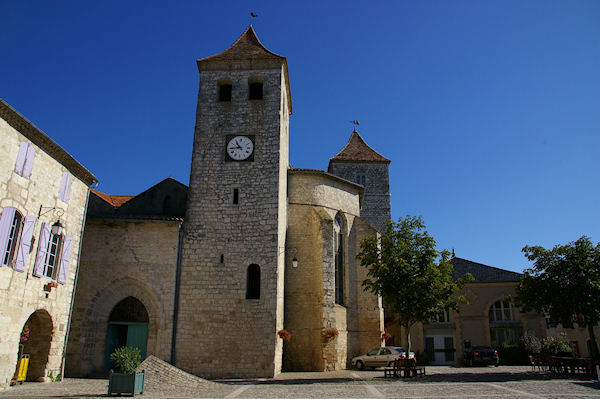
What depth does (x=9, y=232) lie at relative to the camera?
12062 millimetres

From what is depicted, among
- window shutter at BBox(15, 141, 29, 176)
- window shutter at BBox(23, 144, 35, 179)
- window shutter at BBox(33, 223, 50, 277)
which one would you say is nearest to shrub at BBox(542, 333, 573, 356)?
window shutter at BBox(33, 223, 50, 277)

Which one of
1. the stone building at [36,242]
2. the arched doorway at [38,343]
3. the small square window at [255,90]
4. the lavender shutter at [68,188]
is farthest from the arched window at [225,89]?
the arched doorway at [38,343]

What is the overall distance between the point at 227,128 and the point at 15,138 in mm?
8821

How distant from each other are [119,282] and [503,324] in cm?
2218

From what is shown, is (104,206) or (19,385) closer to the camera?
(19,385)

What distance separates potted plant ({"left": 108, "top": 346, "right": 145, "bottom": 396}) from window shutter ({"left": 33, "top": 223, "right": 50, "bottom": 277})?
4.08m

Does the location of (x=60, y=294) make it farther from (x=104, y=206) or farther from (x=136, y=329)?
(x=104, y=206)

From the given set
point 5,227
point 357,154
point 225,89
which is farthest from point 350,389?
point 357,154

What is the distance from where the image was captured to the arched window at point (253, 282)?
57.6ft

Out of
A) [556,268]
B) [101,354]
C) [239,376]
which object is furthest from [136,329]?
[556,268]

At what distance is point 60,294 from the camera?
14789 millimetres

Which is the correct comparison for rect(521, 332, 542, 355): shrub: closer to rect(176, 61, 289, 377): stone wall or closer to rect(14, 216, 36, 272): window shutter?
rect(176, 61, 289, 377): stone wall

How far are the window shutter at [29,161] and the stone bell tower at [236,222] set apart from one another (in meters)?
6.52

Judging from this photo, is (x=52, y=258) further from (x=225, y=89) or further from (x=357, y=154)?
(x=357, y=154)
